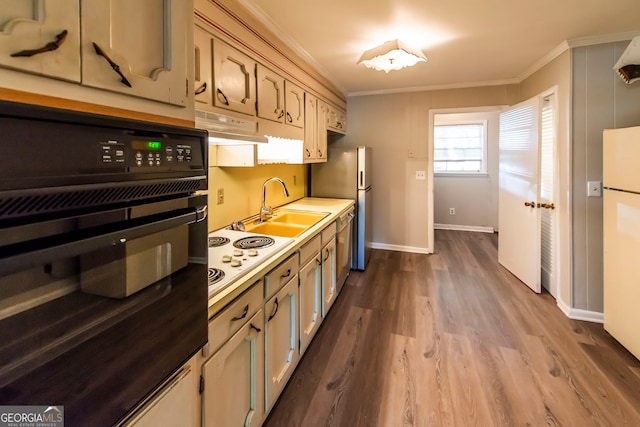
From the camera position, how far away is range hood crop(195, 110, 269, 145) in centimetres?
130

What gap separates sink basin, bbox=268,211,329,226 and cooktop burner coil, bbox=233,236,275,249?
2.51 feet

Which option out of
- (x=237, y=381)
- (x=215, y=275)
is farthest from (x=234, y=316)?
(x=237, y=381)

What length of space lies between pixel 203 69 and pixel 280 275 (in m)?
1.08

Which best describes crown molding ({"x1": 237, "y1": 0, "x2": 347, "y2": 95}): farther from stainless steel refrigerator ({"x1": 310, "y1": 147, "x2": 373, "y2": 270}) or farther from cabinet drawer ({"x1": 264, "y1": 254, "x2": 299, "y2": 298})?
cabinet drawer ({"x1": 264, "y1": 254, "x2": 299, "y2": 298})

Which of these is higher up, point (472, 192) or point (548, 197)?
point (472, 192)

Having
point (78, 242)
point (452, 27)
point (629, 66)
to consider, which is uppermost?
point (452, 27)

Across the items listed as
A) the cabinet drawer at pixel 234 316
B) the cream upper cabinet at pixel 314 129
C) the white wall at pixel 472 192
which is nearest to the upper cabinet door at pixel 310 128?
the cream upper cabinet at pixel 314 129

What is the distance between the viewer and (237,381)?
49.9 inches

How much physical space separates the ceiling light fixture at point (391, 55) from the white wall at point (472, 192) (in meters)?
3.55

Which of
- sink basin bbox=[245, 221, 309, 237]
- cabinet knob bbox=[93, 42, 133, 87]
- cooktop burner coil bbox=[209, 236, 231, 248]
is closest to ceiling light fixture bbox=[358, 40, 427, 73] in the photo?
sink basin bbox=[245, 221, 309, 237]

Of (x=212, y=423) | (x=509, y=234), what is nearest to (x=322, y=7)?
(x=212, y=423)

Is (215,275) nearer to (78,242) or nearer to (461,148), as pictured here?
(78,242)

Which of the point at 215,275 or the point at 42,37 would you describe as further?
the point at 215,275

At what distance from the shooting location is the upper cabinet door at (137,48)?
59 cm
